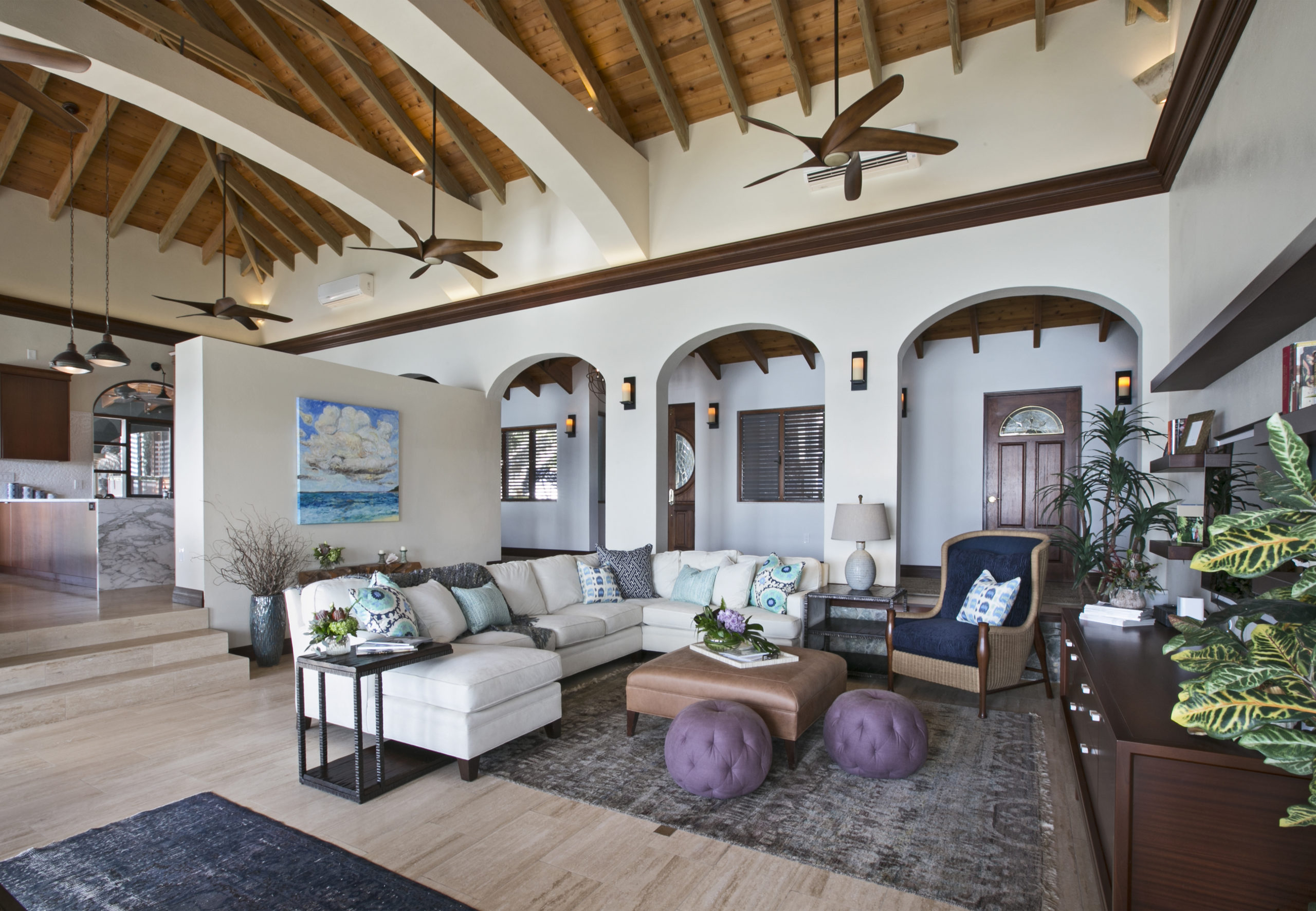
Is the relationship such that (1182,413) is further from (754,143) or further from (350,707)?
(350,707)

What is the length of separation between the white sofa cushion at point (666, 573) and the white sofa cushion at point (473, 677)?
220 cm

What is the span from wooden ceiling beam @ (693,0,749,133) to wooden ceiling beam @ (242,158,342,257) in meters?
5.23

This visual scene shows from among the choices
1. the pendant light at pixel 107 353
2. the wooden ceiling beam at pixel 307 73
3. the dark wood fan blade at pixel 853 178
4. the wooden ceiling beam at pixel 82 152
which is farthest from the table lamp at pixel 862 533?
the wooden ceiling beam at pixel 82 152

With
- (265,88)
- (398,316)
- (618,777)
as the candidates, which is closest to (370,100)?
(265,88)

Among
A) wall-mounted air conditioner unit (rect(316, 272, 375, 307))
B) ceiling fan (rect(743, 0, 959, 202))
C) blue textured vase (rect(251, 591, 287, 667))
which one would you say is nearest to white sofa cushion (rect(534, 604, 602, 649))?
blue textured vase (rect(251, 591, 287, 667))

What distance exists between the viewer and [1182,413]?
4.32 m

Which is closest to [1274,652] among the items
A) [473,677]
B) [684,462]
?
[473,677]

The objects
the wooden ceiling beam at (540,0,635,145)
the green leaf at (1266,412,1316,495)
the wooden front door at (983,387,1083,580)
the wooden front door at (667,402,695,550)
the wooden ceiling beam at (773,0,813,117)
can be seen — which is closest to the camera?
the green leaf at (1266,412,1316,495)

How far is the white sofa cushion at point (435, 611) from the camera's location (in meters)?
4.25

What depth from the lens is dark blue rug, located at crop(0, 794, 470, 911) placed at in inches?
92.6

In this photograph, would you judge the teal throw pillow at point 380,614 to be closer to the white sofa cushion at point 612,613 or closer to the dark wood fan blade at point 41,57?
the white sofa cushion at point 612,613

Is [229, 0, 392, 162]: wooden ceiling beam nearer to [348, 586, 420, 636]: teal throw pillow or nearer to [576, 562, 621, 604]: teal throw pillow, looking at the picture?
[576, 562, 621, 604]: teal throw pillow

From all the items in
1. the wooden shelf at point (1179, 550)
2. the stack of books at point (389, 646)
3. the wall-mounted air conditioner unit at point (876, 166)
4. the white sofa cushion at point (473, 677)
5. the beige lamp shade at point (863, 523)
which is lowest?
the white sofa cushion at point (473, 677)

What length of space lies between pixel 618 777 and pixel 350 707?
1516 millimetres
